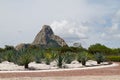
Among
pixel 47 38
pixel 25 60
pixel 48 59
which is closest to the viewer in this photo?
pixel 25 60

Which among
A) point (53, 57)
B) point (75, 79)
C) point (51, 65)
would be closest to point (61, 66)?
point (51, 65)

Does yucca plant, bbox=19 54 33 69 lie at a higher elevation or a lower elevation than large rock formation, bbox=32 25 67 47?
lower

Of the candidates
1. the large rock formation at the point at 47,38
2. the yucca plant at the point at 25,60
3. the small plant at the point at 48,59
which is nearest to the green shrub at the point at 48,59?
the small plant at the point at 48,59

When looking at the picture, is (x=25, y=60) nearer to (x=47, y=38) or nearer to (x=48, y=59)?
(x=48, y=59)

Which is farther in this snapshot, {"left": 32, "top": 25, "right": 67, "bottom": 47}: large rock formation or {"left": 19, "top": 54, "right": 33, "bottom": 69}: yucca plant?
{"left": 32, "top": 25, "right": 67, "bottom": 47}: large rock formation

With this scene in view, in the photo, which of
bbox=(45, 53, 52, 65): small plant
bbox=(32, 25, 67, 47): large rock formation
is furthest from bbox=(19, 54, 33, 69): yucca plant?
bbox=(32, 25, 67, 47): large rock formation

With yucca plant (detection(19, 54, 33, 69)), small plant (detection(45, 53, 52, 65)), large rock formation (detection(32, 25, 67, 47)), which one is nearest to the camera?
yucca plant (detection(19, 54, 33, 69))

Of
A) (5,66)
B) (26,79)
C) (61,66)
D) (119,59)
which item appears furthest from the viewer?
(119,59)

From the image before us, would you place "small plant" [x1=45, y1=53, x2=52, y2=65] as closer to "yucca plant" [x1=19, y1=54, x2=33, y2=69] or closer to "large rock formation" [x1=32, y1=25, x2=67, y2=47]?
"yucca plant" [x1=19, y1=54, x2=33, y2=69]

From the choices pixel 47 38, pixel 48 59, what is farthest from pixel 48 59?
pixel 47 38

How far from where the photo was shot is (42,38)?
252ft

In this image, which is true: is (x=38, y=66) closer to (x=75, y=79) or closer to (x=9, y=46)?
(x=75, y=79)

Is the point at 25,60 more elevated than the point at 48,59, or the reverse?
the point at 48,59

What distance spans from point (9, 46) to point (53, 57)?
19.2m
